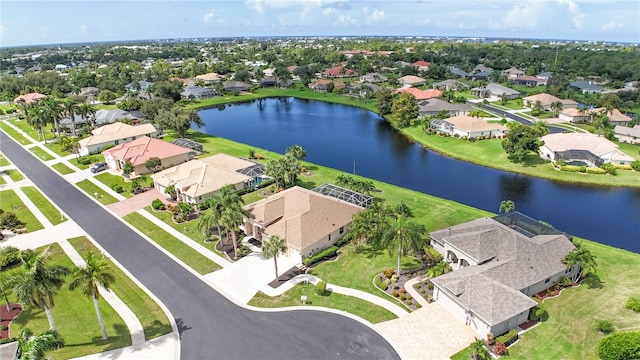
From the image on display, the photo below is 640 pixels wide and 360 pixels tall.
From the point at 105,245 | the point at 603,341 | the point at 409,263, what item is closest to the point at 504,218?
the point at 409,263

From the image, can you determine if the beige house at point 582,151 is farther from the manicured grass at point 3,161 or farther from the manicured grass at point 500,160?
the manicured grass at point 3,161

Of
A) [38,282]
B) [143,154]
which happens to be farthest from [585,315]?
[143,154]

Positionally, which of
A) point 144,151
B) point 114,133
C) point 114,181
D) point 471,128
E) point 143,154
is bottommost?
point 114,181

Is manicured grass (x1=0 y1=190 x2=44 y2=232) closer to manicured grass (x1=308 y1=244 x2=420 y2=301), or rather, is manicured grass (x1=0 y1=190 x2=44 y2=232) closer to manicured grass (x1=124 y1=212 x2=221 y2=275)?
manicured grass (x1=124 y1=212 x2=221 y2=275)

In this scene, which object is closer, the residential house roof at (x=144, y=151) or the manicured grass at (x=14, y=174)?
the manicured grass at (x=14, y=174)

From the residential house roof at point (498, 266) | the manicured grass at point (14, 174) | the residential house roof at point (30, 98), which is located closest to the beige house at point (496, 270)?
the residential house roof at point (498, 266)

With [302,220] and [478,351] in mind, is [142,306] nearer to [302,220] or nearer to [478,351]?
[302,220]
